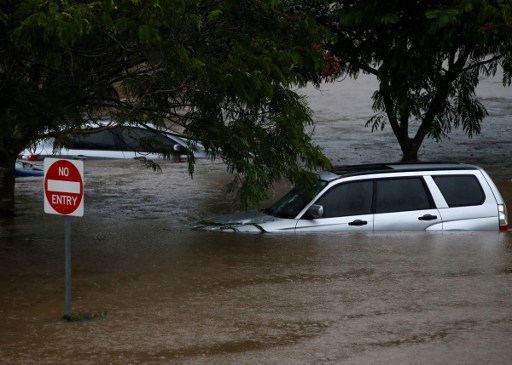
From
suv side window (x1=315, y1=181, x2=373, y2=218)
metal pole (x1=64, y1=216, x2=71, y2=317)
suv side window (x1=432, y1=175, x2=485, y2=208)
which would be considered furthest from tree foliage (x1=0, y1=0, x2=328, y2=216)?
metal pole (x1=64, y1=216, x2=71, y2=317)

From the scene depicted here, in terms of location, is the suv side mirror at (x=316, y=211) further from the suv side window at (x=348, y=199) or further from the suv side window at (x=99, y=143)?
the suv side window at (x=99, y=143)

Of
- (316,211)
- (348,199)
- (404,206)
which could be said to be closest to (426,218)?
(404,206)

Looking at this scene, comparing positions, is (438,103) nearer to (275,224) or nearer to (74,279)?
(275,224)

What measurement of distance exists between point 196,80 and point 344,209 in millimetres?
2643

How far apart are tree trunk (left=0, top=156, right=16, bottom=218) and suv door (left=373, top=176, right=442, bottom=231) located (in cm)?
540

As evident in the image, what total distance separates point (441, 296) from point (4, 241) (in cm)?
690

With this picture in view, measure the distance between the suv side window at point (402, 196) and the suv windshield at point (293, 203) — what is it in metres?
0.76

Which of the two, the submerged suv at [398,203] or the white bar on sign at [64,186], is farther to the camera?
the submerged suv at [398,203]

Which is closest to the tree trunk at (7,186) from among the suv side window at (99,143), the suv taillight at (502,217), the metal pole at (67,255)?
the metal pole at (67,255)

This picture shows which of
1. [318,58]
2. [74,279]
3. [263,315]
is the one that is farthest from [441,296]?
[318,58]

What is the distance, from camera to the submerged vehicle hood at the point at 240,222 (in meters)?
13.6

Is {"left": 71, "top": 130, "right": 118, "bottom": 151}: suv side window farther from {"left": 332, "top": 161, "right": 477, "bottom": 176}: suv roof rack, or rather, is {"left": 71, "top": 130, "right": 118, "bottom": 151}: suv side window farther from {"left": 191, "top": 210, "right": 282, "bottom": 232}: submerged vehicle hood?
{"left": 332, "top": 161, "right": 477, "bottom": 176}: suv roof rack

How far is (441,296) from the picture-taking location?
10.3 meters

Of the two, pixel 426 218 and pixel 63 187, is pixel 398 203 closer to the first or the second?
pixel 426 218
